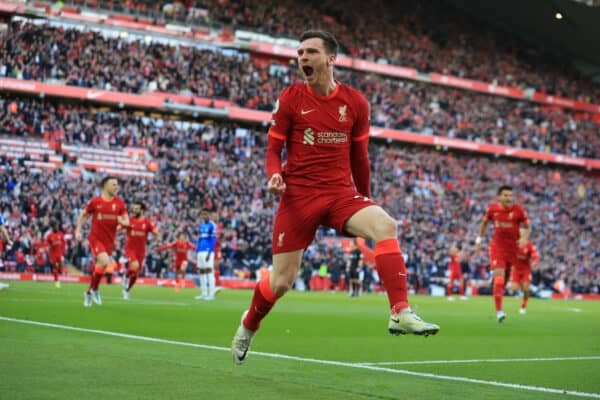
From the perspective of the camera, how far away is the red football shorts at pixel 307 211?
267 inches

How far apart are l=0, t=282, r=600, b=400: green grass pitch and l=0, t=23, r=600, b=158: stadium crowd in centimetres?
3143

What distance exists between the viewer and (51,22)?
46125mm

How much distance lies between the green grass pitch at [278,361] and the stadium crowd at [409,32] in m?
38.1

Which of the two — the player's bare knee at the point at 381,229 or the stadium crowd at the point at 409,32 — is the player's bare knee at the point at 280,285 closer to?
the player's bare knee at the point at 381,229

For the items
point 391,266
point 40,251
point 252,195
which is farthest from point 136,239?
point 252,195

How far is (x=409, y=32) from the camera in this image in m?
61.7

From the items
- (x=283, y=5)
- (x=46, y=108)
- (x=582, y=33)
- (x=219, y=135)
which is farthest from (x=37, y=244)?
(x=582, y=33)

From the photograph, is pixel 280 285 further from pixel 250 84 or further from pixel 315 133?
pixel 250 84

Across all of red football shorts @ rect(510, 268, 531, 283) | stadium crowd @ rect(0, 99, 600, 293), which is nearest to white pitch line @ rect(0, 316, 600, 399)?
red football shorts @ rect(510, 268, 531, 283)

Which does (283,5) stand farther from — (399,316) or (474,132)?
(399,316)

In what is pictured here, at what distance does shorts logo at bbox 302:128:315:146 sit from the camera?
695 centimetres

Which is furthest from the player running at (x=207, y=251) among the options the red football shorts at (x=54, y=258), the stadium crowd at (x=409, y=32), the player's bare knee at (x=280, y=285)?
the stadium crowd at (x=409, y=32)

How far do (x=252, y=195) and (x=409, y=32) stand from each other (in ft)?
75.9

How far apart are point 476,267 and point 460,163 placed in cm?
1316
